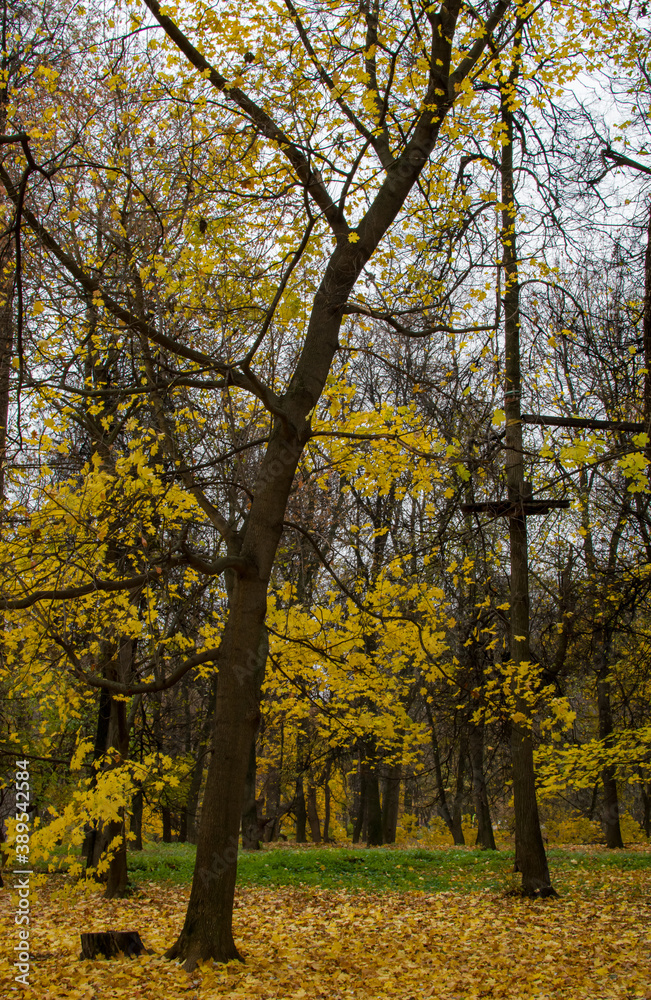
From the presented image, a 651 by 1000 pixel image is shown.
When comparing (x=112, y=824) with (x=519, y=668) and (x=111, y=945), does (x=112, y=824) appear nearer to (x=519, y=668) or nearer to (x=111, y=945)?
(x=111, y=945)

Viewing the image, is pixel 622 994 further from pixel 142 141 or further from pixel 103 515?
pixel 142 141

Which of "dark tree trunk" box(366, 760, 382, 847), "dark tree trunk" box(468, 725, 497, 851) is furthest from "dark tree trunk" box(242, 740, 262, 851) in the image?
"dark tree trunk" box(468, 725, 497, 851)

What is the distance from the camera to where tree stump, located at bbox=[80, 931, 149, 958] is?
468 cm

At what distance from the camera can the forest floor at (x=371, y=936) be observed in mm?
4172

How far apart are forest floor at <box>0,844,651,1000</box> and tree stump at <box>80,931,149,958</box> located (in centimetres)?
12

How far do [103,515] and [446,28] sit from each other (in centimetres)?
493

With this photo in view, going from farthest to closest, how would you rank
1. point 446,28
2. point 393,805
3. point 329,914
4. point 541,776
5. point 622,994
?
point 393,805
point 541,776
point 329,914
point 446,28
point 622,994

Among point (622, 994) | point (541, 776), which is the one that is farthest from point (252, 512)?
point (541, 776)

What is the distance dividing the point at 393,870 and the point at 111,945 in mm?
6773

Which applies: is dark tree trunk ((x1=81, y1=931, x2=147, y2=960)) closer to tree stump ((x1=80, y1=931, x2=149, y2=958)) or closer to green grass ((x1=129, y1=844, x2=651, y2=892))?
tree stump ((x1=80, y1=931, x2=149, y2=958))

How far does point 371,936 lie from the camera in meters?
5.86

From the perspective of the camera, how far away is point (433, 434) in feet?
19.5

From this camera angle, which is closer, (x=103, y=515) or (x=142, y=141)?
(x=142, y=141)

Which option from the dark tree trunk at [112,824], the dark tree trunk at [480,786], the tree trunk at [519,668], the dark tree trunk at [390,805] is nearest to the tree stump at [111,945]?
the dark tree trunk at [112,824]
